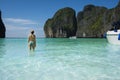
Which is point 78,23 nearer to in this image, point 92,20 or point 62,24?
point 62,24

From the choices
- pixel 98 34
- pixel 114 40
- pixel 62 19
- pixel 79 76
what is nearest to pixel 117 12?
pixel 98 34

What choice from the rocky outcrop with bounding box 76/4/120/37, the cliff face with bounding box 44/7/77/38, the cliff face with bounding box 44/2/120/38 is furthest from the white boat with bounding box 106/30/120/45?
the cliff face with bounding box 44/7/77/38

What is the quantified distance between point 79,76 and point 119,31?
16.3 metres

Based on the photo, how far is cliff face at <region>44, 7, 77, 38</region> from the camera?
174 m

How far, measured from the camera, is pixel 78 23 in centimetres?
17662

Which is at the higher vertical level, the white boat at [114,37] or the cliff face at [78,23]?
the cliff face at [78,23]

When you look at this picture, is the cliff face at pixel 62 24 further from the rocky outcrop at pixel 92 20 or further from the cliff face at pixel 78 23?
the rocky outcrop at pixel 92 20

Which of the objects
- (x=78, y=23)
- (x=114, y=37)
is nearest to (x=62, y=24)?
(x=78, y=23)

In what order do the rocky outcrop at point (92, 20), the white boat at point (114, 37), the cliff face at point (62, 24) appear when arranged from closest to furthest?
the white boat at point (114, 37) < the rocky outcrop at point (92, 20) < the cliff face at point (62, 24)

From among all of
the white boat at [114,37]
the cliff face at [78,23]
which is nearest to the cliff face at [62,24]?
the cliff face at [78,23]

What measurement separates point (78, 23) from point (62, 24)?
15227 mm

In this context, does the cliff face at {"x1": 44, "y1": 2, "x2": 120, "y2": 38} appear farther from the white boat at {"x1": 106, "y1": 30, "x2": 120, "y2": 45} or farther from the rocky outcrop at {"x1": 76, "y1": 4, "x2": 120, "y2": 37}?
the white boat at {"x1": 106, "y1": 30, "x2": 120, "y2": 45}

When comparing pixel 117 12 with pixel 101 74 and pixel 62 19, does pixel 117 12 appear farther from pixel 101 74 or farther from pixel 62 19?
pixel 101 74

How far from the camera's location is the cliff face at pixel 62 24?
174125 mm
